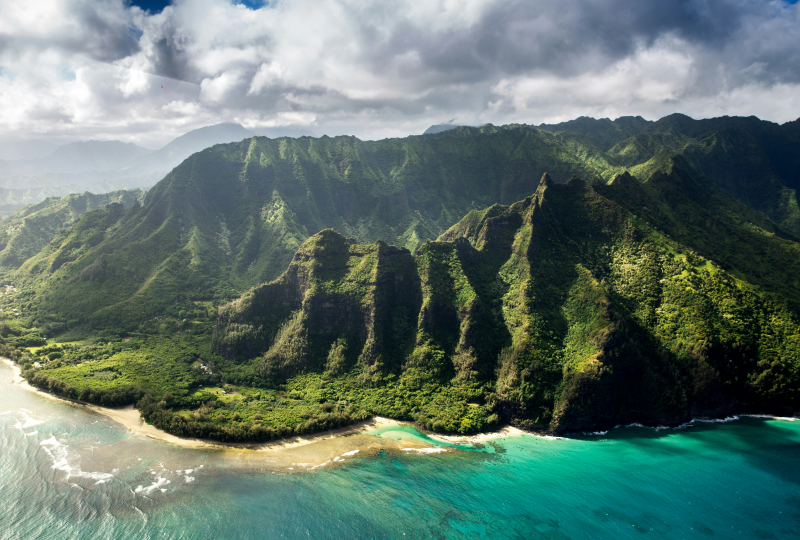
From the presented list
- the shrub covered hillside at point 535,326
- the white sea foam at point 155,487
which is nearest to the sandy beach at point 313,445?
the shrub covered hillside at point 535,326

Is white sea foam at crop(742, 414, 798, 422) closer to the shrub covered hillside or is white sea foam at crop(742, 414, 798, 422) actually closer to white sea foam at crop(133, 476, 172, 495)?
the shrub covered hillside

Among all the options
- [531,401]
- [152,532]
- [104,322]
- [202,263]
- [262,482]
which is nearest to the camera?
[152,532]

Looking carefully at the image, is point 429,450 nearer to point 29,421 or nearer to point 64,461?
point 64,461

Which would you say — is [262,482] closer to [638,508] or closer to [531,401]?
[531,401]

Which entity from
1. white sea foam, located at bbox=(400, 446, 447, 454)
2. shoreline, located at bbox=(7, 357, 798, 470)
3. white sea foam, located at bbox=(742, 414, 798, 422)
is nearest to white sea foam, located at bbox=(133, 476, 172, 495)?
shoreline, located at bbox=(7, 357, 798, 470)

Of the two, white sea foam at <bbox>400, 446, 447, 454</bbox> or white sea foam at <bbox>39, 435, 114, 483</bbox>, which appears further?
white sea foam at <bbox>400, 446, 447, 454</bbox>

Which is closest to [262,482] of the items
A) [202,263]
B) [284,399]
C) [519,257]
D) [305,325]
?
[284,399]
